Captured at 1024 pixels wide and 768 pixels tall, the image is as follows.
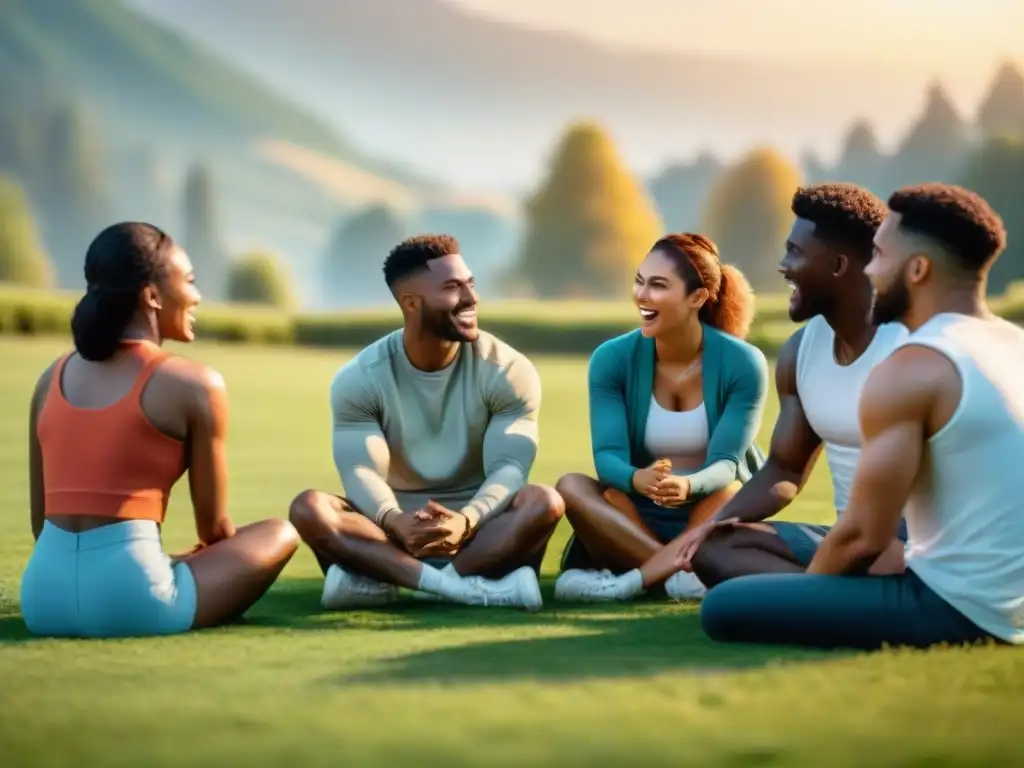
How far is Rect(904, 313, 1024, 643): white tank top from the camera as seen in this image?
16.6 ft

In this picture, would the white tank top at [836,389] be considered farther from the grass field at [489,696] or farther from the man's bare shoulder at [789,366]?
the grass field at [489,696]

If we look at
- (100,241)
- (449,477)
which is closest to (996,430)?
(449,477)

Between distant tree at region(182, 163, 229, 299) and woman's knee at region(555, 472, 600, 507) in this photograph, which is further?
distant tree at region(182, 163, 229, 299)

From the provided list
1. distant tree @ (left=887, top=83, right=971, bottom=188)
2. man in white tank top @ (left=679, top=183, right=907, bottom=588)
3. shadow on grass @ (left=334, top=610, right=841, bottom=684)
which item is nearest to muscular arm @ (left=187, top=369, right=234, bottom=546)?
shadow on grass @ (left=334, top=610, right=841, bottom=684)

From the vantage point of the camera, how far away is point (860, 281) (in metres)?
6.55

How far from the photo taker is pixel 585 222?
242 ft

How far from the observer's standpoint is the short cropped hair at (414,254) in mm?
7242

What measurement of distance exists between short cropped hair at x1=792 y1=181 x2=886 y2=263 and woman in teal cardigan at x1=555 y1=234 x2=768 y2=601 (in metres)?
0.89

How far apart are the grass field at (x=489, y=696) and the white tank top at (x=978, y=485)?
212 millimetres

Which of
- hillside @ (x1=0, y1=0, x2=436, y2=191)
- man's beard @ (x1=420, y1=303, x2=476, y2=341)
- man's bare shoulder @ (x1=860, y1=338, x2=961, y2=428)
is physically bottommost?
man's bare shoulder @ (x1=860, y1=338, x2=961, y2=428)

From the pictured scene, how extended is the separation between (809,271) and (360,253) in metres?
108

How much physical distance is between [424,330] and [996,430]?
2939 millimetres

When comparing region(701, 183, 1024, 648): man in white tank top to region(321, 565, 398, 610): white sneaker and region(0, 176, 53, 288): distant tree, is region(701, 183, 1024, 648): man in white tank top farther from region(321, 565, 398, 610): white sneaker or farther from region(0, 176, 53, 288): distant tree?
region(0, 176, 53, 288): distant tree

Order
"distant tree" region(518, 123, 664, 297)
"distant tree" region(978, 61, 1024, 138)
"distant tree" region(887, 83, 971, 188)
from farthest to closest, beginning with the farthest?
"distant tree" region(887, 83, 971, 188) → "distant tree" region(978, 61, 1024, 138) → "distant tree" region(518, 123, 664, 297)
